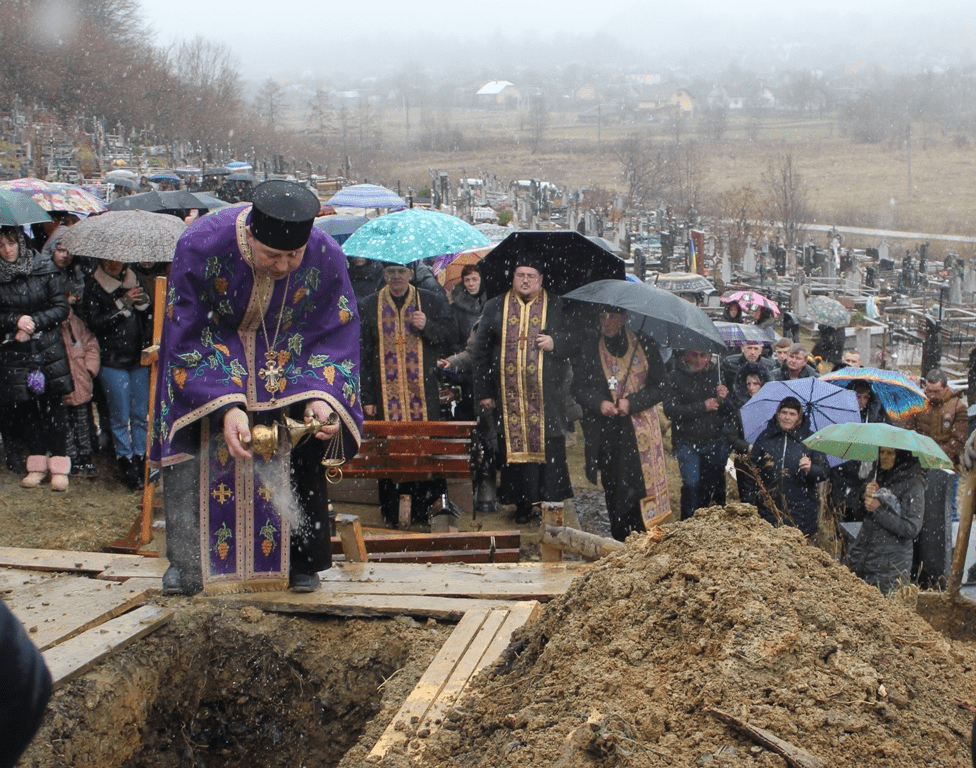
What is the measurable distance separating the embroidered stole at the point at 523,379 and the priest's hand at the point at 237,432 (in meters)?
3.54

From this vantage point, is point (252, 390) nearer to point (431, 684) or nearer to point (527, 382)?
point (431, 684)

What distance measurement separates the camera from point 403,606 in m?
4.93

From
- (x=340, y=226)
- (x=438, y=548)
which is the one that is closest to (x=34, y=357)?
(x=438, y=548)

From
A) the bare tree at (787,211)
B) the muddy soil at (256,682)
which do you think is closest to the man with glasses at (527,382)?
the muddy soil at (256,682)

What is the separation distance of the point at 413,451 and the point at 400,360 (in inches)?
39.1

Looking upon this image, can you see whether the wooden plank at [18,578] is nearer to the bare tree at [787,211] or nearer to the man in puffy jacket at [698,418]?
the man in puffy jacket at [698,418]

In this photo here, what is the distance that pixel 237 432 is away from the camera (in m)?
4.71

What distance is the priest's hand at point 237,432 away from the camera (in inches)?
184

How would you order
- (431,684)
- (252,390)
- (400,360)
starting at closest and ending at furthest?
(431,684) < (252,390) < (400,360)

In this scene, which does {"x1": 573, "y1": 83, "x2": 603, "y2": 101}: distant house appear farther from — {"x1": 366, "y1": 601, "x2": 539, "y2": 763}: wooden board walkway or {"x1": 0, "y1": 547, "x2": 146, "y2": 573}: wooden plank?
{"x1": 366, "y1": 601, "x2": 539, "y2": 763}: wooden board walkway

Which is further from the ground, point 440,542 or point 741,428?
point 741,428

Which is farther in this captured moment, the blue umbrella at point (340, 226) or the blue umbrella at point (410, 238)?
the blue umbrella at point (340, 226)

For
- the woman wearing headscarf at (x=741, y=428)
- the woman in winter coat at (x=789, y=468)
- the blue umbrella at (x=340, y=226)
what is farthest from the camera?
the blue umbrella at (x=340, y=226)

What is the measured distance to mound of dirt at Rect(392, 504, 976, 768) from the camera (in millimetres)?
3025
